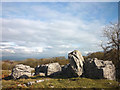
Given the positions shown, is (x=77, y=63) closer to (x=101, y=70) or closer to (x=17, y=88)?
(x=101, y=70)

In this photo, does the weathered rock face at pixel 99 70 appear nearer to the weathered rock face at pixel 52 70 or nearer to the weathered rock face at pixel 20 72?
the weathered rock face at pixel 52 70

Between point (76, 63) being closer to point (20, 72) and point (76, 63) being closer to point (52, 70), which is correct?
point (52, 70)

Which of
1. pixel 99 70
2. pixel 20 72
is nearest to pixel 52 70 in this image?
pixel 20 72

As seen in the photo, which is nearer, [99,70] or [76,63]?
[99,70]

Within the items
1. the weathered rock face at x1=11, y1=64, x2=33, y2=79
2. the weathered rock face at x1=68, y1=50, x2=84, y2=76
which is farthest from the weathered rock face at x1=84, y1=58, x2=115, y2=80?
the weathered rock face at x1=11, y1=64, x2=33, y2=79

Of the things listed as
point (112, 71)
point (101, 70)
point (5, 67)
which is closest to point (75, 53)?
point (101, 70)

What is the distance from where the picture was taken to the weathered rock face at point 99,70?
18.4 meters

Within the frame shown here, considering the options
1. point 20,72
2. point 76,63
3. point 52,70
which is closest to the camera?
point 76,63

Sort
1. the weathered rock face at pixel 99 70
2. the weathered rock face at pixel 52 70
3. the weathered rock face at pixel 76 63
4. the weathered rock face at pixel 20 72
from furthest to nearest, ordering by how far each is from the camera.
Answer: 1. the weathered rock face at pixel 20 72
2. the weathered rock face at pixel 52 70
3. the weathered rock face at pixel 76 63
4. the weathered rock face at pixel 99 70

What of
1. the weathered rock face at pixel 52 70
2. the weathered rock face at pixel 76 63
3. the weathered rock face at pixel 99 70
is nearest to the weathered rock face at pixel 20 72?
the weathered rock face at pixel 52 70

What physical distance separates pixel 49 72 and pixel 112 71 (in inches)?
511

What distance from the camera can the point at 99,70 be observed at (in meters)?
18.9

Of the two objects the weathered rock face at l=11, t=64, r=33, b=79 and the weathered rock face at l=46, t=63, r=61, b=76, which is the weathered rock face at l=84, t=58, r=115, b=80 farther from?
the weathered rock face at l=11, t=64, r=33, b=79

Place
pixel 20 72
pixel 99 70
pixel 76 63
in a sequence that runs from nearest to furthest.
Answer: pixel 99 70
pixel 76 63
pixel 20 72
